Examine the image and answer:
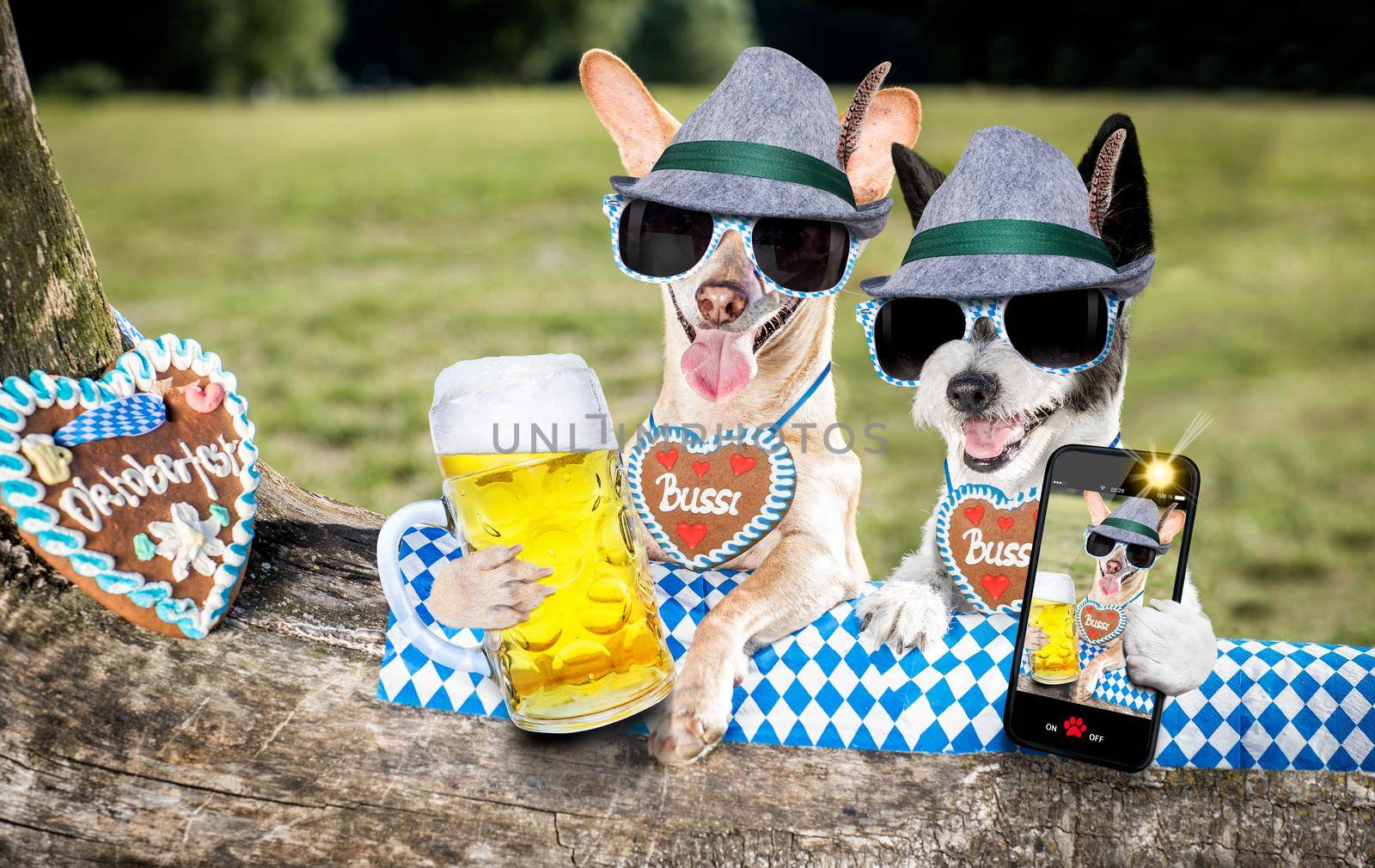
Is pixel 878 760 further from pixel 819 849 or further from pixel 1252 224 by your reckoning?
pixel 1252 224

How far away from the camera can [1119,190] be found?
2.23m

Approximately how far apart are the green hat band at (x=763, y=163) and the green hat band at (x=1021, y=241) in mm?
237

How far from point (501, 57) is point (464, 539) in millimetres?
30753

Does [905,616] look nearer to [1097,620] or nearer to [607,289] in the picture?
[1097,620]

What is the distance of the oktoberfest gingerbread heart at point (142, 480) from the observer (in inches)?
85.0

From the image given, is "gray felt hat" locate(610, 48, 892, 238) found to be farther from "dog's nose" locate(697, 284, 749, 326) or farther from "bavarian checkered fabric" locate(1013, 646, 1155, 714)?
"bavarian checkered fabric" locate(1013, 646, 1155, 714)

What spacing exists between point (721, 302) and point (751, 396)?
32cm

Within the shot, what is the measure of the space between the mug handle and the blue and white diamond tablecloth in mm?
46

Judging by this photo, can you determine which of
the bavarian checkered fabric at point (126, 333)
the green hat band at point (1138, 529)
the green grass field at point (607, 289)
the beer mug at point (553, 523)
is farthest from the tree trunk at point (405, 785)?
the green grass field at point (607, 289)

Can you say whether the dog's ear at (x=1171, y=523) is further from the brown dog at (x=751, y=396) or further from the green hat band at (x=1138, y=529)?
the brown dog at (x=751, y=396)

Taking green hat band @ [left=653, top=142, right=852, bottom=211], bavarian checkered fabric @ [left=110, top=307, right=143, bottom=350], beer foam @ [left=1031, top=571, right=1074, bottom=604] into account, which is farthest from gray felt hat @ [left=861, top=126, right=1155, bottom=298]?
bavarian checkered fabric @ [left=110, top=307, right=143, bottom=350]

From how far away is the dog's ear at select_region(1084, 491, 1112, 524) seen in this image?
214 cm

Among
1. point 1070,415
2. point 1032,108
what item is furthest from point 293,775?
point 1032,108

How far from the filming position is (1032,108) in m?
4.31
